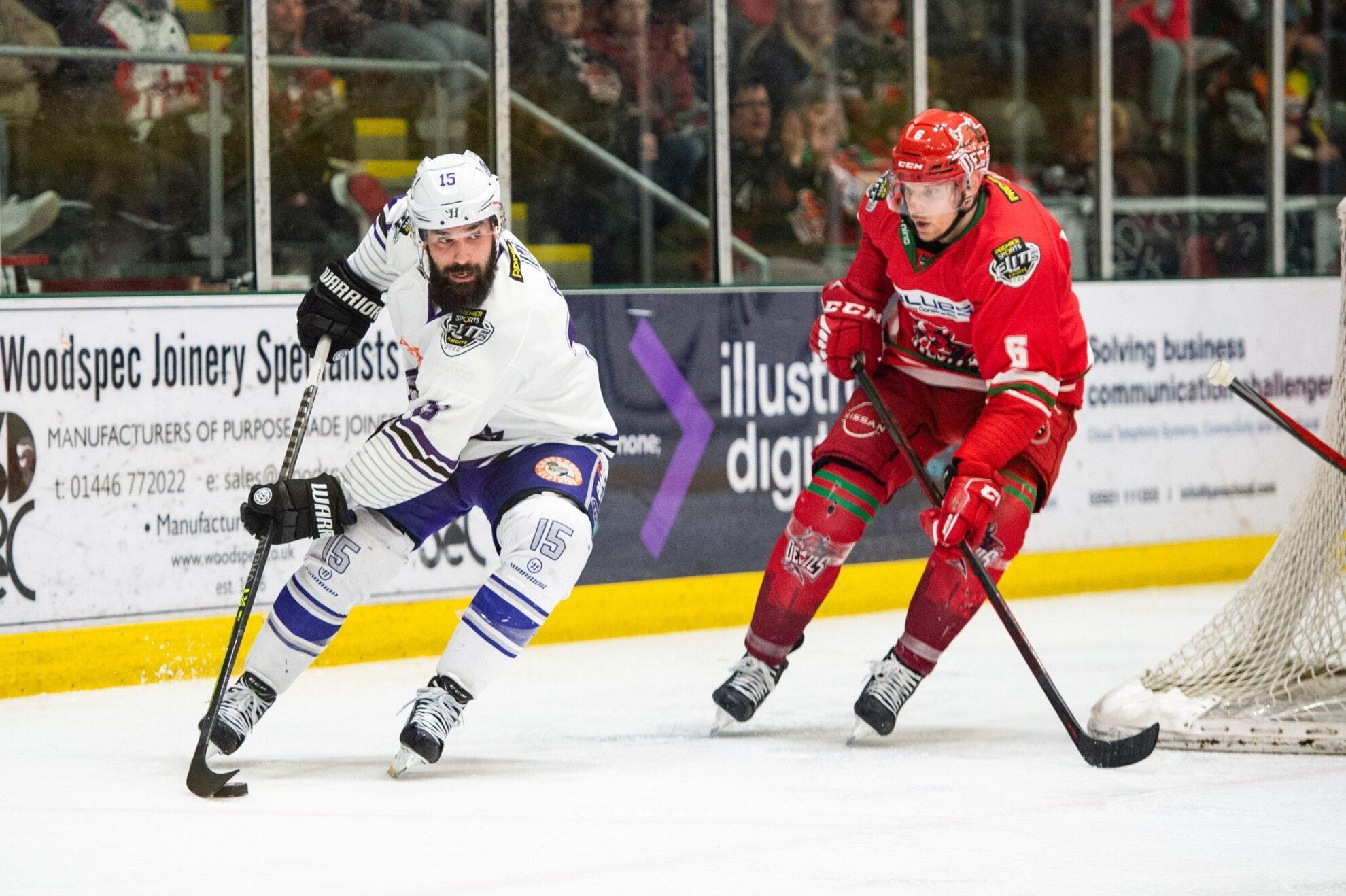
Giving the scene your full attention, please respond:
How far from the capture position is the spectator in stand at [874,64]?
654cm

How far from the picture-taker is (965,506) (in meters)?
3.74

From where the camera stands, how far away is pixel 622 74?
20.0 feet

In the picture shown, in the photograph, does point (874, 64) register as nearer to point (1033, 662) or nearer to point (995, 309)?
point (995, 309)

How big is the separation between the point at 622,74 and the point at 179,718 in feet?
8.64

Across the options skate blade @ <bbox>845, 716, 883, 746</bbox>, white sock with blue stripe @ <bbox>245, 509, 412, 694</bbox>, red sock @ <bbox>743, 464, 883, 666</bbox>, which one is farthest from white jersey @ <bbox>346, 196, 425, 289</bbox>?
skate blade @ <bbox>845, 716, 883, 746</bbox>

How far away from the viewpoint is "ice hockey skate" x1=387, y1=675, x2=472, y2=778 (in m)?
3.56

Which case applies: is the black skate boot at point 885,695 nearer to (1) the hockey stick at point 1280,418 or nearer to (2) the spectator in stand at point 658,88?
(1) the hockey stick at point 1280,418

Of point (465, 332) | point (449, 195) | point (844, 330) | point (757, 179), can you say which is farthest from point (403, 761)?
point (757, 179)

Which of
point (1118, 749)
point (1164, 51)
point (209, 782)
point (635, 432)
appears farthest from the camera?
point (1164, 51)

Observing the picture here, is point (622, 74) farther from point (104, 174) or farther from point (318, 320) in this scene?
point (318, 320)

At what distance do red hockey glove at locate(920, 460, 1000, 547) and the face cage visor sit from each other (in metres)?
0.49

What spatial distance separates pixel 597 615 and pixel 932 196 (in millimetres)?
2078

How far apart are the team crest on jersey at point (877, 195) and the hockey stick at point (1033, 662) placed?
35cm

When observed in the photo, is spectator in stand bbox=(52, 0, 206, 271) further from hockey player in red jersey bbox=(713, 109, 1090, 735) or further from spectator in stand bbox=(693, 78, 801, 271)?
hockey player in red jersey bbox=(713, 109, 1090, 735)
